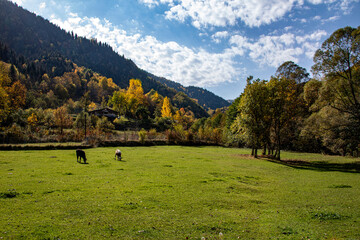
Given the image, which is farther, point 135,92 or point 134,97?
point 135,92

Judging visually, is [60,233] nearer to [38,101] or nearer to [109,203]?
[109,203]

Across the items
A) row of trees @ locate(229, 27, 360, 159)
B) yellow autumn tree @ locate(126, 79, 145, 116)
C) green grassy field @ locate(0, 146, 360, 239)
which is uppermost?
yellow autumn tree @ locate(126, 79, 145, 116)

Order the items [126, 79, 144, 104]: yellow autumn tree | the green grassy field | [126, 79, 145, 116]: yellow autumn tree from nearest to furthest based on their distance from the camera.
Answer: the green grassy field
[126, 79, 145, 116]: yellow autumn tree
[126, 79, 144, 104]: yellow autumn tree

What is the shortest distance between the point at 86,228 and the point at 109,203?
91.2 inches

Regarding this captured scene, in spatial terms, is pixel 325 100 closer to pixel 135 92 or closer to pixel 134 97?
pixel 134 97

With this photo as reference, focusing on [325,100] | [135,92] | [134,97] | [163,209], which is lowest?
[163,209]

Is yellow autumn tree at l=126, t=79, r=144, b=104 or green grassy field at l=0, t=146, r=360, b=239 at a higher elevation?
yellow autumn tree at l=126, t=79, r=144, b=104

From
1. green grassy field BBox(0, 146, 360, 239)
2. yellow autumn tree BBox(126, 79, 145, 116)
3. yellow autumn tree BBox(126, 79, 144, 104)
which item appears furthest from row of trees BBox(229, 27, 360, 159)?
yellow autumn tree BBox(126, 79, 144, 104)

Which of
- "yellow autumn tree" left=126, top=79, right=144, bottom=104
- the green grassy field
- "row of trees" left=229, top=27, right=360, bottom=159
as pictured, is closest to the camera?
the green grassy field

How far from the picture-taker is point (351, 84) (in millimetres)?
24312

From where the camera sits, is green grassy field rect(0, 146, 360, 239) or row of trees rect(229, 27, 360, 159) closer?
green grassy field rect(0, 146, 360, 239)

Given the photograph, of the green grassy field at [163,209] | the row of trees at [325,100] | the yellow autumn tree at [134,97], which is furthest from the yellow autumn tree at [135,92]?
the green grassy field at [163,209]

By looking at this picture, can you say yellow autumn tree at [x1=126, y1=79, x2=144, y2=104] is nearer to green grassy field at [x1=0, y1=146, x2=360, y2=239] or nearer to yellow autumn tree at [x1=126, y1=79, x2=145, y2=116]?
yellow autumn tree at [x1=126, y1=79, x2=145, y2=116]

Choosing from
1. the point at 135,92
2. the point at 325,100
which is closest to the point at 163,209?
the point at 325,100
